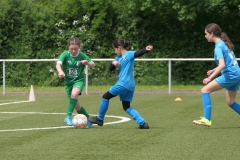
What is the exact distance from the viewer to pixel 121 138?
33.6 feet

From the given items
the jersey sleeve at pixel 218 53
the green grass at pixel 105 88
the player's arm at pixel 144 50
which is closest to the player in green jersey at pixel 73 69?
the player's arm at pixel 144 50

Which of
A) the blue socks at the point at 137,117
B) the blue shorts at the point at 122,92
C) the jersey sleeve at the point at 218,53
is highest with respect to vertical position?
the jersey sleeve at the point at 218,53

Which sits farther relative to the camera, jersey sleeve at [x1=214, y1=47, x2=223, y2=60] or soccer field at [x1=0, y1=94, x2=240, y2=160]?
jersey sleeve at [x1=214, y1=47, x2=223, y2=60]

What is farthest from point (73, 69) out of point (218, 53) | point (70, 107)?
point (218, 53)

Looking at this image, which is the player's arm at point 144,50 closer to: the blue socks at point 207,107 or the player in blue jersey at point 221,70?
the player in blue jersey at point 221,70

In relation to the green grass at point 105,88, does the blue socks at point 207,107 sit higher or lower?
higher

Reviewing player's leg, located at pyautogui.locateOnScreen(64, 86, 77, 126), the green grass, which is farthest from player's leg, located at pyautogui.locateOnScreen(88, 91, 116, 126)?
the green grass

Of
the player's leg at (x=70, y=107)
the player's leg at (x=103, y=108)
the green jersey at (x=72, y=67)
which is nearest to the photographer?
the player's leg at (x=103, y=108)

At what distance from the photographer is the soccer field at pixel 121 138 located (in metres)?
8.49

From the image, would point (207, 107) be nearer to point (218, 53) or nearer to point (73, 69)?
point (218, 53)

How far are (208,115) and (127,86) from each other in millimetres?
1432

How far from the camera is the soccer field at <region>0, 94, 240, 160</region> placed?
8.49 metres

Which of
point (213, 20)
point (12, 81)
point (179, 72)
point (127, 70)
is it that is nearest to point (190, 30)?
point (213, 20)

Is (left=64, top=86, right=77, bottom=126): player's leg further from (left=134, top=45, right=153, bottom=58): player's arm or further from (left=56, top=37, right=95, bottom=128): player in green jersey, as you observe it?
(left=134, top=45, right=153, bottom=58): player's arm
